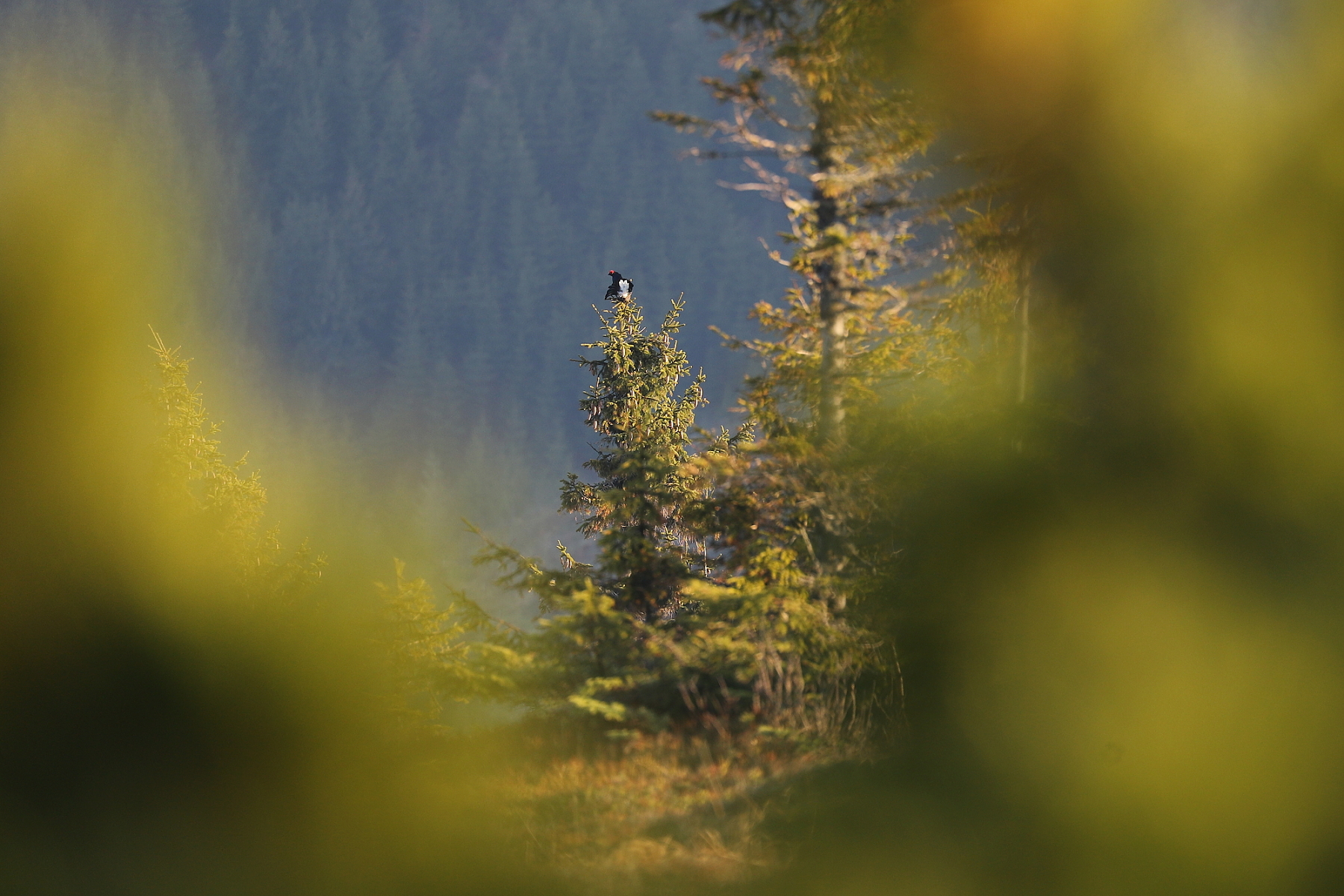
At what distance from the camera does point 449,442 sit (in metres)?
5.11

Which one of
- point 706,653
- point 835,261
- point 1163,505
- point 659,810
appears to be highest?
point 835,261

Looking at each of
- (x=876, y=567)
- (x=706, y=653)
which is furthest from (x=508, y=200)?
(x=706, y=653)

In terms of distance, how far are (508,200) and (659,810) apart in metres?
152

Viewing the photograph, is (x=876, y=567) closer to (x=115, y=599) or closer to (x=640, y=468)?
(x=640, y=468)

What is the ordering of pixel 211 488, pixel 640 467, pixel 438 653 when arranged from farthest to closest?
pixel 640 467 → pixel 438 653 → pixel 211 488

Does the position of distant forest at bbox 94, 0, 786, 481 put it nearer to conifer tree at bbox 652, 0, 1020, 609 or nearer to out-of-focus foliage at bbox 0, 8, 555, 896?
conifer tree at bbox 652, 0, 1020, 609

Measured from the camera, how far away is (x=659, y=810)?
16.9ft

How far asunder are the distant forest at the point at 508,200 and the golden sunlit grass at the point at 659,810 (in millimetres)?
60963

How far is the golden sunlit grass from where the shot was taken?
194 inches

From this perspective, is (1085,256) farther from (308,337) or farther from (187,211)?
(308,337)

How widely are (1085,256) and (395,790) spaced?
14.6ft

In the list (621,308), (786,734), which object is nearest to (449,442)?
(786,734)

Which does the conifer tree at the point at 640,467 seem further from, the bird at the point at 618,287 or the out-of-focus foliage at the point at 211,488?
the out-of-focus foliage at the point at 211,488

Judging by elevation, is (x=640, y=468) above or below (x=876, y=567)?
above
